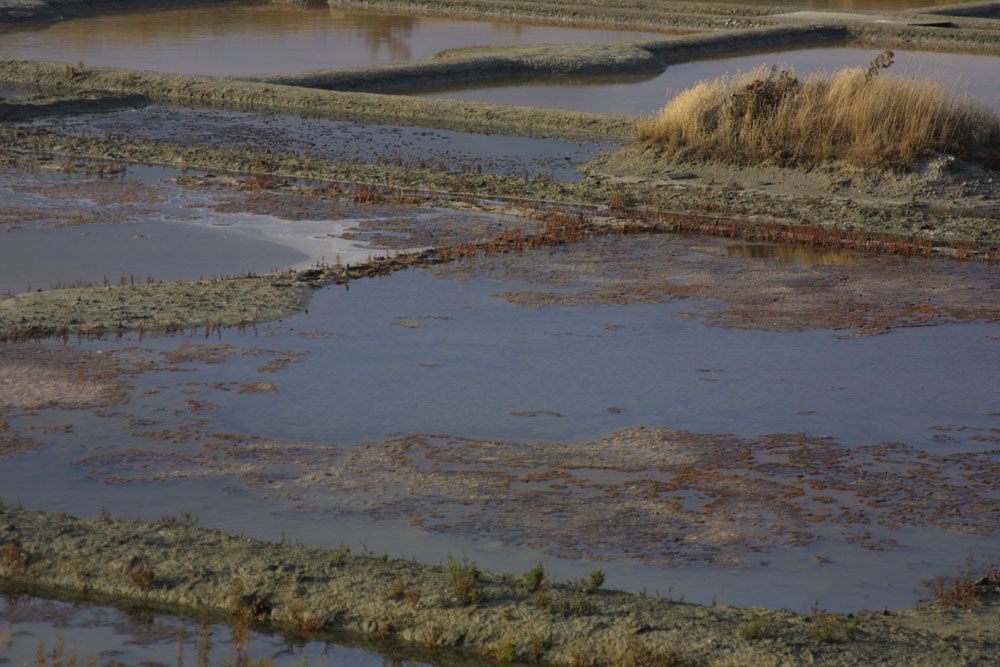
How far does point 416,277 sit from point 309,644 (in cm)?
692

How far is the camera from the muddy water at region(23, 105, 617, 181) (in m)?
18.6

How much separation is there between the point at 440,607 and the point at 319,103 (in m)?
18.3

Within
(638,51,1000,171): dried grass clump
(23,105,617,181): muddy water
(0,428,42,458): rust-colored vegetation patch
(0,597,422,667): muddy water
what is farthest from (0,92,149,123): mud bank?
(0,597,422,667): muddy water

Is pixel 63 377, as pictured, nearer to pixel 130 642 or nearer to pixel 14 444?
pixel 14 444

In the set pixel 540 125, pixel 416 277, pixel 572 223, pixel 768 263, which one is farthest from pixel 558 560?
pixel 540 125

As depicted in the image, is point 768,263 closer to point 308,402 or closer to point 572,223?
point 572,223

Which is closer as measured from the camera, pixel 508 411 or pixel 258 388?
pixel 508 411

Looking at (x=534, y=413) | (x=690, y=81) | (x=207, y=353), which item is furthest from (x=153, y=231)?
(x=690, y=81)

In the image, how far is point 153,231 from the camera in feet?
46.9

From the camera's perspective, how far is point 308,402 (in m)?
9.13

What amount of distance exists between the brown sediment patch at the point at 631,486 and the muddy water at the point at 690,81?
565 inches

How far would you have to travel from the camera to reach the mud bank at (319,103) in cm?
2138

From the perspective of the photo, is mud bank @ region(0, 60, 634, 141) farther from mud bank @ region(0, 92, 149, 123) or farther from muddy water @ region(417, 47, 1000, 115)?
muddy water @ region(417, 47, 1000, 115)

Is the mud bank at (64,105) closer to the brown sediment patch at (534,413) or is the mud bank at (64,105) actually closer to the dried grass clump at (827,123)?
the dried grass clump at (827,123)
